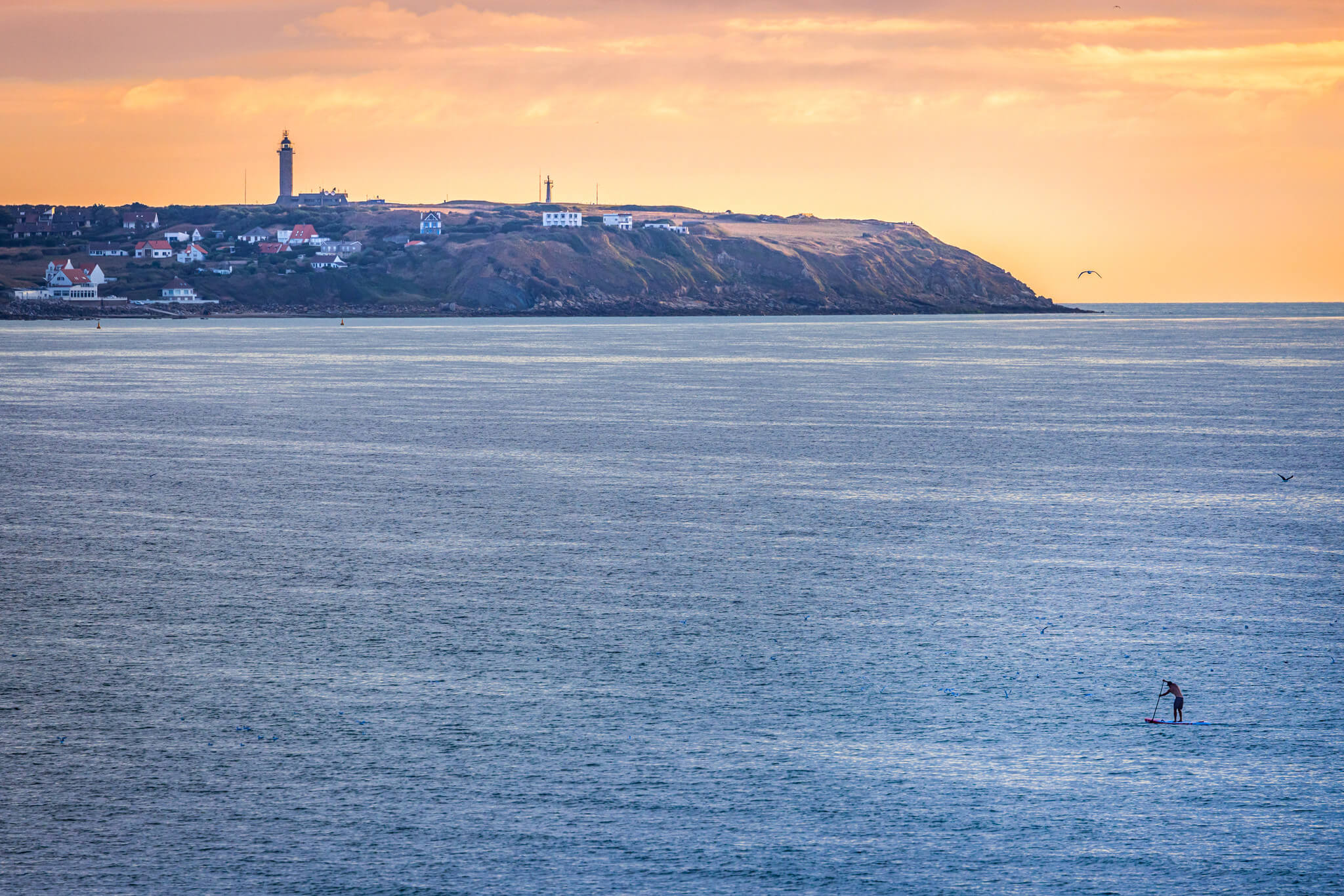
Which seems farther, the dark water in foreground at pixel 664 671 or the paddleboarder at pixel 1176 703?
the paddleboarder at pixel 1176 703

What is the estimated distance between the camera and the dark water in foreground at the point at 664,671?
54.7 feet

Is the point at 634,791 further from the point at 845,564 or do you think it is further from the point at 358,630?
the point at 845,564

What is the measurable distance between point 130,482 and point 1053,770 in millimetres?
35646

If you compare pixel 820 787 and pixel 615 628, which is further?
pixel 615 628

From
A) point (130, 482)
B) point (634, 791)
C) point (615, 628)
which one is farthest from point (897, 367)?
point (634, 791)

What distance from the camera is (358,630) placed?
2580 centimetres

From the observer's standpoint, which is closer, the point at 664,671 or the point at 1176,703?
the point at 1176,703

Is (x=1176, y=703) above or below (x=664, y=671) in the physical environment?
above

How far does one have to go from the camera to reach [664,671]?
2327cm

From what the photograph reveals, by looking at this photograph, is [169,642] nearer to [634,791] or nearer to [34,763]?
[34,763]

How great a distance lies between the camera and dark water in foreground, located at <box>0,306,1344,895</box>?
16672mm

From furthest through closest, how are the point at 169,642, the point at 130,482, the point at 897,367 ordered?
1. the point at 897,367
2. the point at 130,482
3. the point at 169,642

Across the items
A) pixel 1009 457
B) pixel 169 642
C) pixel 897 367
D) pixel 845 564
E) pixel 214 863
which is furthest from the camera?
pixel 897 367

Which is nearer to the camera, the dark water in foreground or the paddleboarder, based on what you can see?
the dark water in foreground
